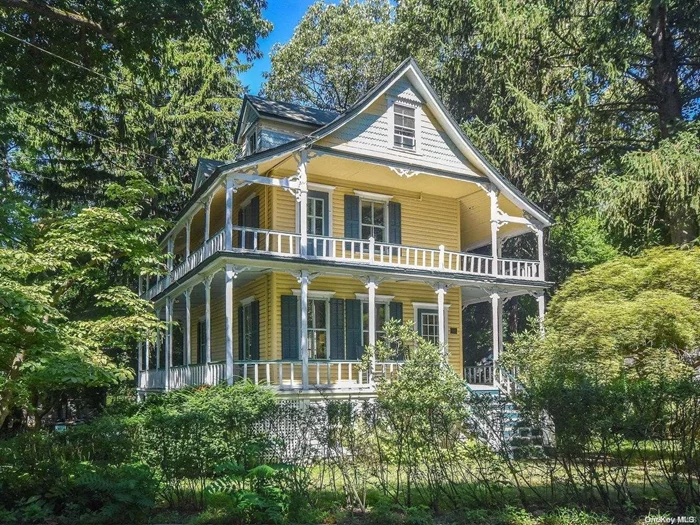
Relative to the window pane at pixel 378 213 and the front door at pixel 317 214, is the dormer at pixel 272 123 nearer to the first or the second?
the front door at pixel 317 214

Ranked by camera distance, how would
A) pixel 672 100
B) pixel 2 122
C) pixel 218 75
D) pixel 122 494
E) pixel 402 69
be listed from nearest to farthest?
pixel 122 494, pixel 2 122, pixel 402 69, pixel 672 100, pixel 218 75

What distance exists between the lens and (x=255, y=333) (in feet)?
61.2

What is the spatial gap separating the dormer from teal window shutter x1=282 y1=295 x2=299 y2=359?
15.1ft

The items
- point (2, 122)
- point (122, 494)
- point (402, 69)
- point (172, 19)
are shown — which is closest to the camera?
point (122, 494)

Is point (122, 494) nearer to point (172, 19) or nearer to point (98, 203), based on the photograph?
point (172, 19)

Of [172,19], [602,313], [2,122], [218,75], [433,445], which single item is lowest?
[433,445]

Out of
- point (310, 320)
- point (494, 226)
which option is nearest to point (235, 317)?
point (310, 320)

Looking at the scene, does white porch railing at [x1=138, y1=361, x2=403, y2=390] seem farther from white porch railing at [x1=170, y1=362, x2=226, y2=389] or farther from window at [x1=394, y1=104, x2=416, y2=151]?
window at [x1=394, y1=104, x2=416, y2=151]

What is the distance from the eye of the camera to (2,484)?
7.47 meters

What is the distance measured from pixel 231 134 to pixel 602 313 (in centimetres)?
2232

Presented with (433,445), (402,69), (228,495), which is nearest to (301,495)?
(228,495)

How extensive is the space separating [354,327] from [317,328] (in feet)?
3.96

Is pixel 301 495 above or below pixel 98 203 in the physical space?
below

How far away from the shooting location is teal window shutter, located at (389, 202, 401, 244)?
66.1 ft
